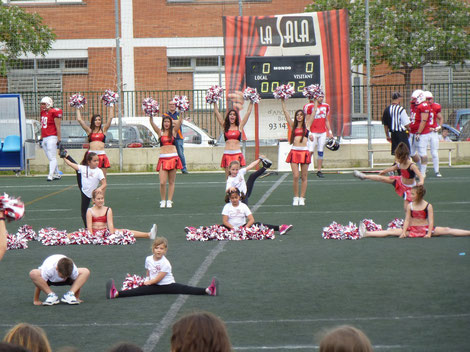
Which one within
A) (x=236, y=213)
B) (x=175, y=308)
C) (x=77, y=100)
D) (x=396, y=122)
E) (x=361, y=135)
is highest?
(x=77, y=100)

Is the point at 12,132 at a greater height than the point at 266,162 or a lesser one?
greater

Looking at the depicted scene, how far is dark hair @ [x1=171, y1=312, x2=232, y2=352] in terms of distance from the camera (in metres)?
3.12

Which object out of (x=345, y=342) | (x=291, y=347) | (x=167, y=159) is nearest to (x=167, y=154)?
(x=167, y=159)

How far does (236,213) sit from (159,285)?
11.6ft

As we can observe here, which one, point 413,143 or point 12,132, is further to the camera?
point 12,132

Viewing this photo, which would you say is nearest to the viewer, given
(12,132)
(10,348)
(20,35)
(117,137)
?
(10,348)

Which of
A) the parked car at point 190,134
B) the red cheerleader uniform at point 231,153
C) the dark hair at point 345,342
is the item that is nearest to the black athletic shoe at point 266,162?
the red cheerleader uniform at point 231,153

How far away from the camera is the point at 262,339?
6254mm

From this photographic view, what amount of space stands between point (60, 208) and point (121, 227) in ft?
10.3

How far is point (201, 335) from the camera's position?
10.2 feet

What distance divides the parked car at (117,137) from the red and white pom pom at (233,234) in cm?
1278

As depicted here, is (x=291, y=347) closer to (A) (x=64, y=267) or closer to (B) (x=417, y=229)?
(A) (x=64, y=267)

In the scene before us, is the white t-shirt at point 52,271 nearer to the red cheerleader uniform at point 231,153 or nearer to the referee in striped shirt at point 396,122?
the red cheerleader uniform at point 231,153

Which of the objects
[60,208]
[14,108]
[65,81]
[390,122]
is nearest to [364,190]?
[390,122]
